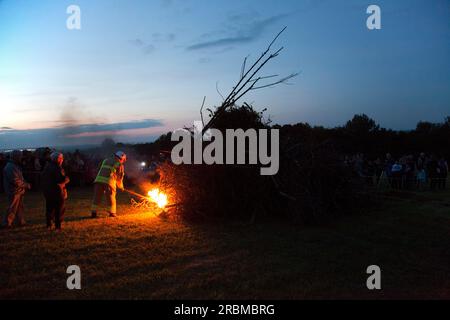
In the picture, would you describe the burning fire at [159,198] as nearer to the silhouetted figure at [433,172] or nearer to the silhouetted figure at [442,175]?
the silhouetted figure at [433,172]

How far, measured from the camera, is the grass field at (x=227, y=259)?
4.58 m

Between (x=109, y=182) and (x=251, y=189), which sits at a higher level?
(x=109, y=182)

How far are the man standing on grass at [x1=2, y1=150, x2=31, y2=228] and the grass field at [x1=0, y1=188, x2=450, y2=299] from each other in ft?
1.38

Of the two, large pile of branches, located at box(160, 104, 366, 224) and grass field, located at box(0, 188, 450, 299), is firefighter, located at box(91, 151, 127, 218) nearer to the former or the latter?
grass field, located at box(0, 188, 450, 299)

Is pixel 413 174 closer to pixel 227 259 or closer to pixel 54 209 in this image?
pixel 227 259

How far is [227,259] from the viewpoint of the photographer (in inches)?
230

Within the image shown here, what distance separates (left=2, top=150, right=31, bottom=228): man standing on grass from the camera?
8.15 m

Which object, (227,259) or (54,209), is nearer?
Answer: (227,259)

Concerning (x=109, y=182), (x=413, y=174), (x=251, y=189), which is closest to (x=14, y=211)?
(x=109, y=182)

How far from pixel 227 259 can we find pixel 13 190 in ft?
17.9

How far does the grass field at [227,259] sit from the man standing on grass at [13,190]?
42cm

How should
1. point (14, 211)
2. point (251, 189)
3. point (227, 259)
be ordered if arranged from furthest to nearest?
1. point (251, 189)
2. point (14, 211)
3. point (227, 259)

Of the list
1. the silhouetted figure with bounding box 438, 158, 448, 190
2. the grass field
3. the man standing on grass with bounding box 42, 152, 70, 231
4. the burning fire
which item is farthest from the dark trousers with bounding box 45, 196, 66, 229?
the silhouetted figure with bounding box 438, 158, 448, 190
